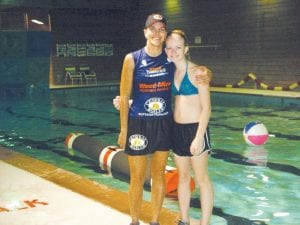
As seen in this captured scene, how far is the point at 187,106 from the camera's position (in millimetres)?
3447

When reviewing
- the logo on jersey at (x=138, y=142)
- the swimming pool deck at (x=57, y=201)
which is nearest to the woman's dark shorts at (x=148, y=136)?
the logo on jersey at (x=138, y=142)

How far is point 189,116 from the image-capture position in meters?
3.45

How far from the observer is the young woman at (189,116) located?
11.0 feet

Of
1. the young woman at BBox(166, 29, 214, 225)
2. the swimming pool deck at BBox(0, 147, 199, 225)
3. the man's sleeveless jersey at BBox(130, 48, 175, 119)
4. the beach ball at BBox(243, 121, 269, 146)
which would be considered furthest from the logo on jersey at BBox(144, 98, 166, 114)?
the beach ball at BBox(243, 121, 269, 146)

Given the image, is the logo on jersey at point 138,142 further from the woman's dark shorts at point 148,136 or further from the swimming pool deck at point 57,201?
the swimming pool deck at point 57,201

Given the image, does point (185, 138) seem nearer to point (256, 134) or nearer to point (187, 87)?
point (187, 87)

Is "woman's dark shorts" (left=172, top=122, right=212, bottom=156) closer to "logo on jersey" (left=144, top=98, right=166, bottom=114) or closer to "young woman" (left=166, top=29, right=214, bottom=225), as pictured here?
"young woman" (left=166, top=29, right=214, bottom=225)

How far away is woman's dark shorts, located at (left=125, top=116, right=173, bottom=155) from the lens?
3.53m

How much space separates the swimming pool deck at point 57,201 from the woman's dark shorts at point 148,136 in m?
0.71

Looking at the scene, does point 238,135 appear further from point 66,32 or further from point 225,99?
point 66,32

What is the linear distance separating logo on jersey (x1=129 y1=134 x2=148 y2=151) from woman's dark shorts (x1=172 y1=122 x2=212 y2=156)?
10.0 inches

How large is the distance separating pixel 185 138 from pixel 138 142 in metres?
0.38

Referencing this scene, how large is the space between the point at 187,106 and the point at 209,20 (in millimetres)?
17256

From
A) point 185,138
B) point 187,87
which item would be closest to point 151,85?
point 187,87
